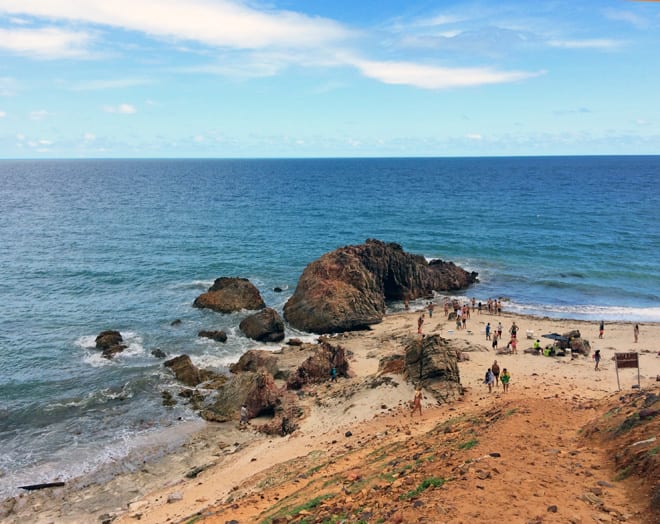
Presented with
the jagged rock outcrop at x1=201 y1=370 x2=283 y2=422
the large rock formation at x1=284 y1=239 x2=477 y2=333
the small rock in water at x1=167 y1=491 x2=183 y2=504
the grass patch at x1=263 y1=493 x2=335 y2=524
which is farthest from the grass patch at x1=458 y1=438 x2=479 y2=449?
the large rock formation at x1=284 y1=239 x2=477 y2=333

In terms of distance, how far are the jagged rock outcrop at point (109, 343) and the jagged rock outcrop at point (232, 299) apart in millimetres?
9177

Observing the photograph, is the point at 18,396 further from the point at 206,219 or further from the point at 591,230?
the point at 591,230

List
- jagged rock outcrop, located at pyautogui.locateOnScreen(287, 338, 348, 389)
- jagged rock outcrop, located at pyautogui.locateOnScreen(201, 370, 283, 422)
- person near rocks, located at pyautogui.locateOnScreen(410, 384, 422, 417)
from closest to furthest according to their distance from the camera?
person near rocks, located at pyautogui.locateOnScreen(410, 384, 422, 417) < jagged rock outcrop, located at pyautogui.locateOnScreen(201, 370, 283, 422) < jagged rock outcrop, located at pyautogui.locateOnScreen(287, 338, 348, 389)

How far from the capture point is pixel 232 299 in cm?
4516

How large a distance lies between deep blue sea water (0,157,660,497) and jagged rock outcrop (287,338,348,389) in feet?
20.5

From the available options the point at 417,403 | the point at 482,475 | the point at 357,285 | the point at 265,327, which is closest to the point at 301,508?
the point at 482,475

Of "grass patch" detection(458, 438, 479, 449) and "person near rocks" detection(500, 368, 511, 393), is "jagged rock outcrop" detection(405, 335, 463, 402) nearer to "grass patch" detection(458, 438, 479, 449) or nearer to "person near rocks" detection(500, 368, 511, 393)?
"person near rocks" detection(500, 368, 511, 393)

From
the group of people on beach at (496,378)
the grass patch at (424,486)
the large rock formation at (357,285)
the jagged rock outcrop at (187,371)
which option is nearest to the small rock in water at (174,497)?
the grass patch at (424,486)

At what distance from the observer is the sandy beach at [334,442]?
16156mm

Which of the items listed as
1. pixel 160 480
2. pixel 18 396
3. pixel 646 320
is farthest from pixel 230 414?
pixel 646 320

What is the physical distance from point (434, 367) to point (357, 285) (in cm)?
1856

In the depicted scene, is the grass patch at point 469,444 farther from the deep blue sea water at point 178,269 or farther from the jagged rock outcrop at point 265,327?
the jagged rock outcrop at point 265,327

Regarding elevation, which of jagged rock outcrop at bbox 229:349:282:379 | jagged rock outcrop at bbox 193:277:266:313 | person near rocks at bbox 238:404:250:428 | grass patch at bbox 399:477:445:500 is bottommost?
person near rocks at bbox 238:404:250:428

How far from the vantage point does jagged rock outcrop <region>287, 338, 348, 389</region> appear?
1155 inches
